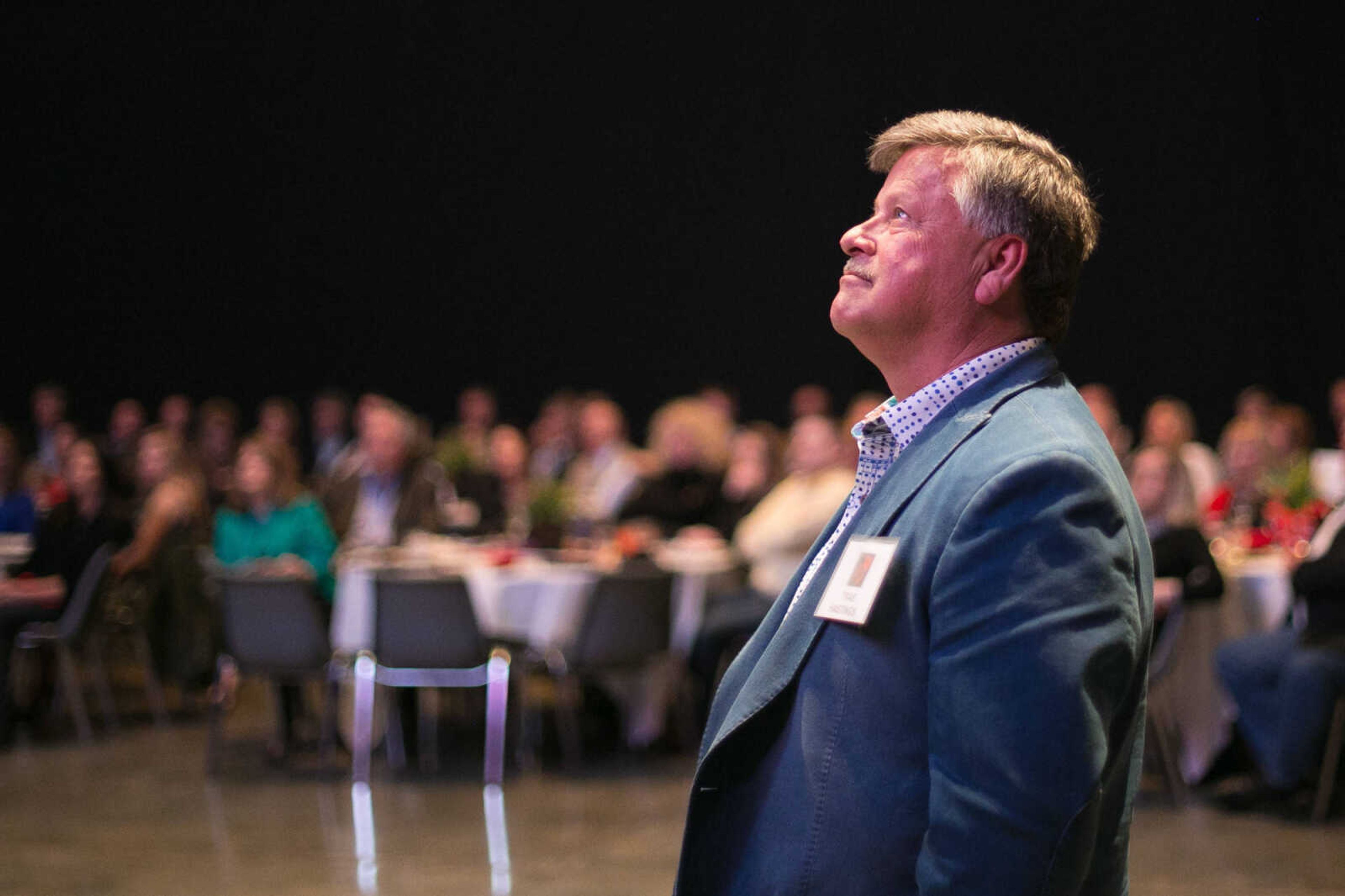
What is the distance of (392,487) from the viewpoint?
712 cm

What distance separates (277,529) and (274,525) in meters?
0.02

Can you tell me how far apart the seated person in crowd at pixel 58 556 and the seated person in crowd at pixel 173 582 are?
0.56 feet

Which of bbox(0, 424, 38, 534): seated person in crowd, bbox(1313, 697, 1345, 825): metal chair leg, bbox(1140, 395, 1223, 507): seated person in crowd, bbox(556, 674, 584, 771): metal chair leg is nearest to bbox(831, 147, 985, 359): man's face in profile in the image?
bbox(1313, 697, 1345, 825): metal chair leg

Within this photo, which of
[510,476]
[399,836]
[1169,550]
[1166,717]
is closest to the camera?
[399,836]

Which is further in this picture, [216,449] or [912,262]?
[216,449]

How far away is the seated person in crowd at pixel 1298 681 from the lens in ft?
16.8

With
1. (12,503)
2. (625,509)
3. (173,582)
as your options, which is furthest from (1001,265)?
(12,503)

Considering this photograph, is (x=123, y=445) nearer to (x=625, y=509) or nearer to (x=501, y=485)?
(x=501, y=485)

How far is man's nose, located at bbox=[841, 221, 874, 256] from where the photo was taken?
5.16ft

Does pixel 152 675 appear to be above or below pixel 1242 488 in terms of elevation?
below

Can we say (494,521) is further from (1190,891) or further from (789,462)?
(1190,891)

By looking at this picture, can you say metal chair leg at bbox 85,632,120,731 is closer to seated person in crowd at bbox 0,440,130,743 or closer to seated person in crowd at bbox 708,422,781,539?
seated person in crowd at bbox 0,440,130,743

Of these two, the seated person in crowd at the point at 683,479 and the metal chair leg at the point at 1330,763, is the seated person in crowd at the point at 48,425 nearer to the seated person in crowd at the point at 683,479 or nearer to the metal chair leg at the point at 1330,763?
the seated person in crowd at the point at 683,479

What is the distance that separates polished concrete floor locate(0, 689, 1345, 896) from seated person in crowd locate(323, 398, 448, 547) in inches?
49.2
